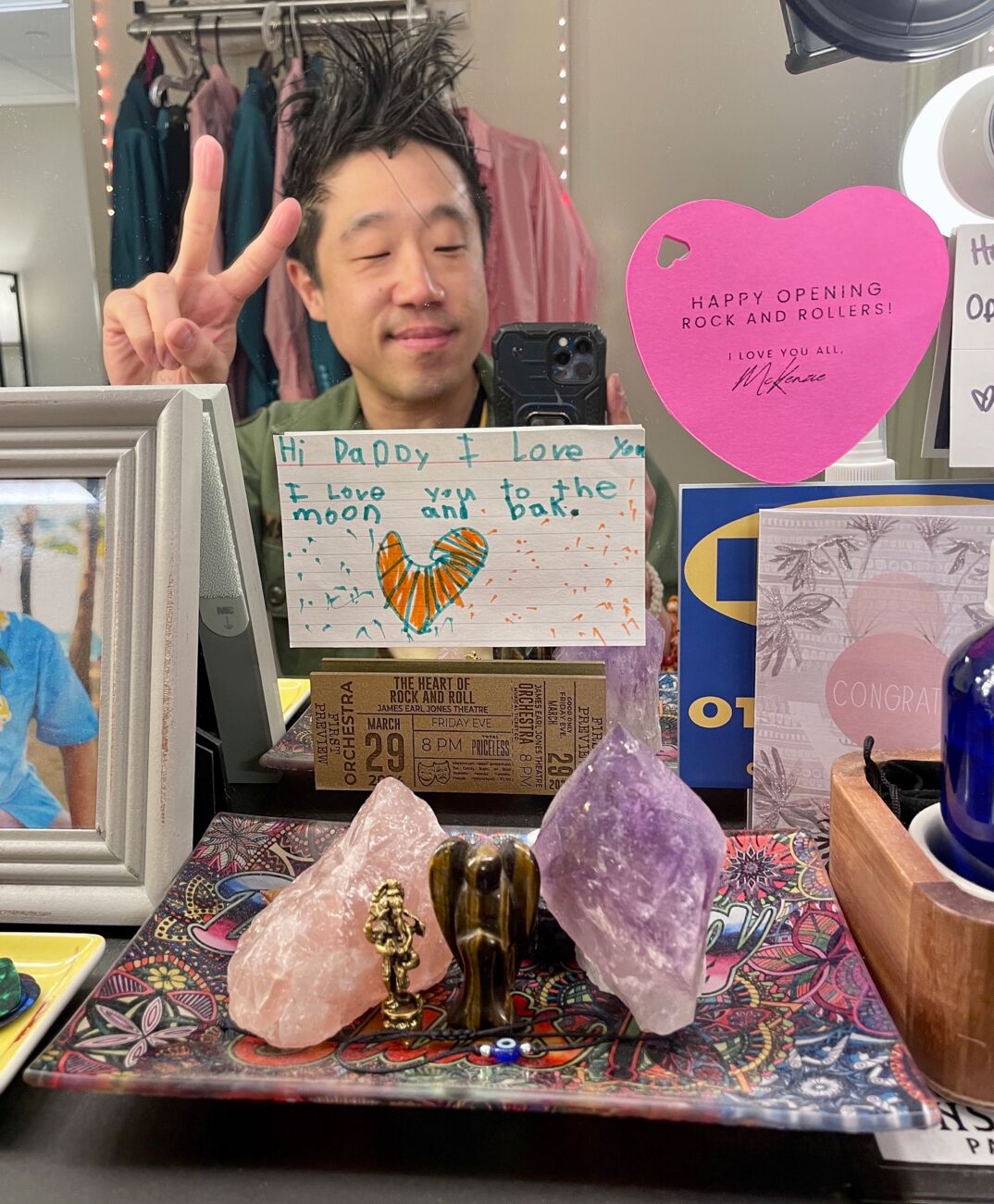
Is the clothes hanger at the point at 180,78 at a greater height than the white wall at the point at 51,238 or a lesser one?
greater

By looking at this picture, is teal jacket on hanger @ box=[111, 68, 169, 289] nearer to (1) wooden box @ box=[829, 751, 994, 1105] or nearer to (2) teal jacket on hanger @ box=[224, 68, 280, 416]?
(2) teal jacket on hanger @ box=[224, 68, 280, 416]

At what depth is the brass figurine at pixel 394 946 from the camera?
460 mm

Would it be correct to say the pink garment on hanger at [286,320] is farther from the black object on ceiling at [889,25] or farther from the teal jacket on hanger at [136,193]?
the black object on ceiling at [889,25]

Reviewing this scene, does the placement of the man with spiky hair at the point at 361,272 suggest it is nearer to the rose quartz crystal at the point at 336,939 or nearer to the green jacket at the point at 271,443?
the green jacket at the point at 271,443

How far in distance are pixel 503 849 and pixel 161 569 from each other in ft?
0.98

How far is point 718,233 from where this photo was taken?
61 cm

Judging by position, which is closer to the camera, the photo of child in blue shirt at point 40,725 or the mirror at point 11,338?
the photo of child in blue shirt at point 40,725

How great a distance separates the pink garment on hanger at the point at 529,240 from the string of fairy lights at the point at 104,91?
1.45 feet

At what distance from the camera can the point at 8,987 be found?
0.48 metres

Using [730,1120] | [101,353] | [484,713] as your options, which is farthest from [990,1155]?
[101,353]

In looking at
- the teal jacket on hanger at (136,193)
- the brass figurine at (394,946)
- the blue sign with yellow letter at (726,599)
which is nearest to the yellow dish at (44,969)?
the brass figurine at (394,946)

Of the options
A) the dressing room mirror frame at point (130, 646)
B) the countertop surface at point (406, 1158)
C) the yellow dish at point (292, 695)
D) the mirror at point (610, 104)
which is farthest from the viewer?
the mirror at point (610, 104)

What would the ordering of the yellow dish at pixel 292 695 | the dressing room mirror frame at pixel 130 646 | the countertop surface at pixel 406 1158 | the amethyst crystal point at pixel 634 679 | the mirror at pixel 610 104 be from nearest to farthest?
the countertop surface at pixel 406 1158 < the dressing room mirror frame at pixel 130 646 < the amethyst crystal point at pixel 634 679 < the yellow dish at pixel 292 695 < the mirror at pixel 610 104
